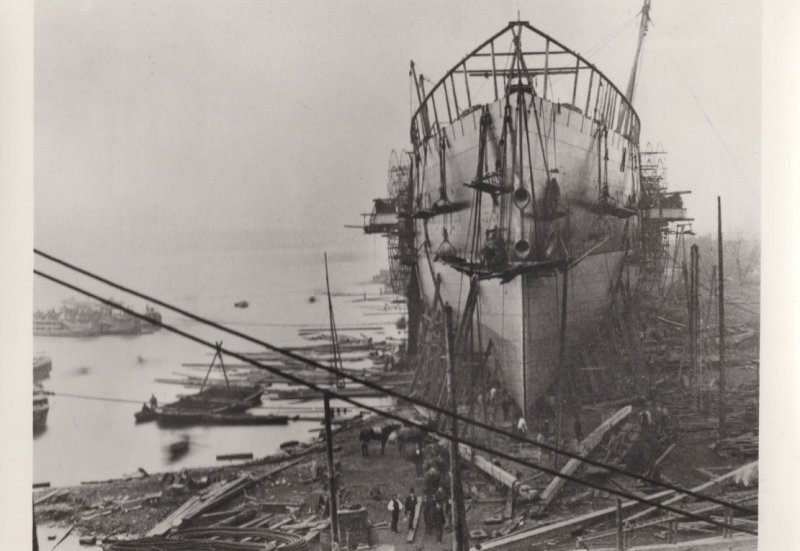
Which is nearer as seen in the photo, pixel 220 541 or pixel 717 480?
pixel 220 541

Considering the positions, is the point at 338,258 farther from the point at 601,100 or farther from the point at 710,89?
the point at 710,89

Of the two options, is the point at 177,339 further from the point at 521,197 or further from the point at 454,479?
the point at 521,197

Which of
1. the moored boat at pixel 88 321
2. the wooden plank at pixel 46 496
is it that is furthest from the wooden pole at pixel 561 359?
the wooden plank at pixel 46 496

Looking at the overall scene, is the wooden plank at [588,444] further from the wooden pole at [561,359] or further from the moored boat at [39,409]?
the moored boat at [39,409]

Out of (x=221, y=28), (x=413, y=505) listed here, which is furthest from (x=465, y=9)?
(x=413, y=505)

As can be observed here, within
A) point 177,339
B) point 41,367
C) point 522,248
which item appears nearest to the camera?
point 41,367

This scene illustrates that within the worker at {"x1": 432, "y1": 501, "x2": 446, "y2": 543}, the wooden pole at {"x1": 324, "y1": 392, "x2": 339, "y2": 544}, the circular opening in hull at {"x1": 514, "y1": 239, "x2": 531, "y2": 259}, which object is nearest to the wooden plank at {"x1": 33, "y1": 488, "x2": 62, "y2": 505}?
the wooden pole at {"x1": 324, "y1": 392, "x2": 339, "y2": 544}

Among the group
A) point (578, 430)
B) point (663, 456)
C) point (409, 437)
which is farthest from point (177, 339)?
point (663, 456)
